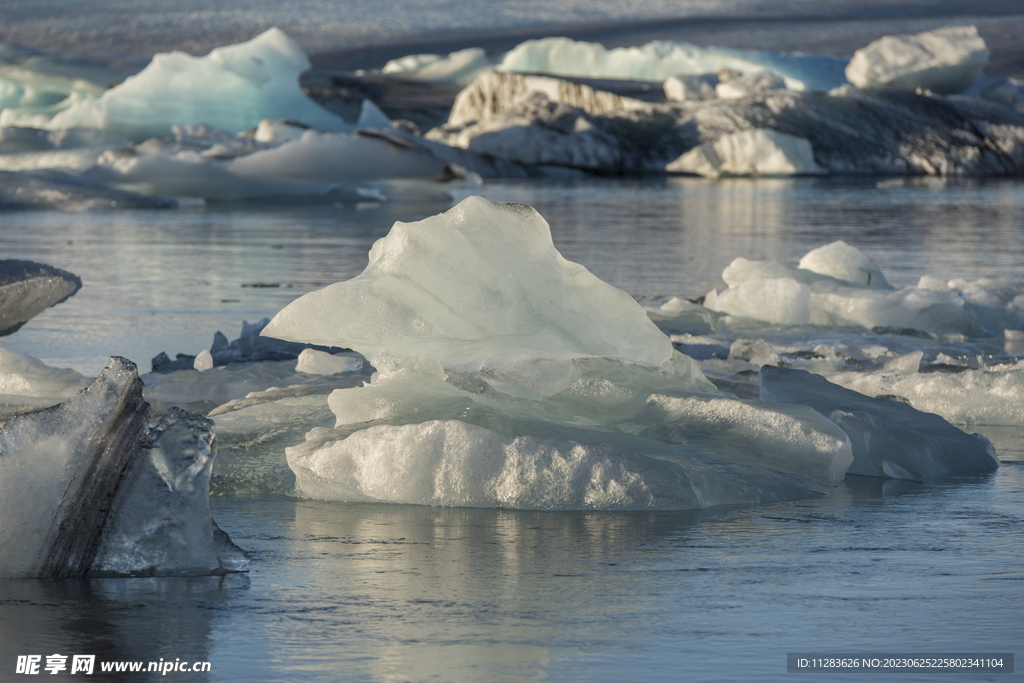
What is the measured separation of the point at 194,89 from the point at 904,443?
23.1 m

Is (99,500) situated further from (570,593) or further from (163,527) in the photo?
(570,593)

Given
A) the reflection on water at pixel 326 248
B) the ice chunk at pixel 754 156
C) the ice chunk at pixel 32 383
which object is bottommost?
the ice chunk at pixel 754 156

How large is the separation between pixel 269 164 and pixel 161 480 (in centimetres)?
1392

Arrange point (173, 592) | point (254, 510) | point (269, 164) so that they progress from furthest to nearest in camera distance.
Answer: point (269, 164) < point (254, 510) < point (173, 592)

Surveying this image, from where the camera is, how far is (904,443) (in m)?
2.74

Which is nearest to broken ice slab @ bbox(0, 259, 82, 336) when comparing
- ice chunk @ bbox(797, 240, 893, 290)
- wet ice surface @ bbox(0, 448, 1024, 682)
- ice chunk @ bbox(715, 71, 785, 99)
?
wet ice surface @ bbox(0, 448, 1024, 682)

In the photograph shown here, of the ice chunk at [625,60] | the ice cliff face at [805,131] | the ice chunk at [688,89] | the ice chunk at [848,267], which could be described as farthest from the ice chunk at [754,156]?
the ice chunk at [848,267]

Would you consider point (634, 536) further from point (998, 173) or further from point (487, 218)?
point (998, 173)

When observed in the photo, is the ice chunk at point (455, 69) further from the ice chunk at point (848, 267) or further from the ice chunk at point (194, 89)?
the ice chunk at point (848, 267)

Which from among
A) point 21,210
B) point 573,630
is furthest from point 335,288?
point 21,210

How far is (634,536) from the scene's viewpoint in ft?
6.84

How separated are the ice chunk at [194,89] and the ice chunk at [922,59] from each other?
14.9 meters

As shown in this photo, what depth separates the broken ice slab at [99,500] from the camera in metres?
1.83

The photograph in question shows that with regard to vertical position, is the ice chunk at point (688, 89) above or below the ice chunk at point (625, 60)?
below
